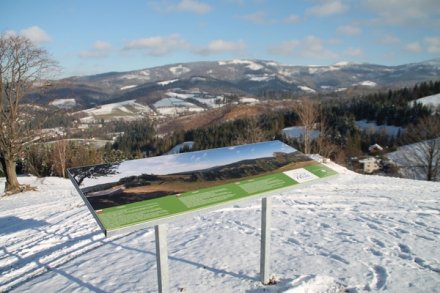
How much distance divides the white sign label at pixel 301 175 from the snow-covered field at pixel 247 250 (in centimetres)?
189

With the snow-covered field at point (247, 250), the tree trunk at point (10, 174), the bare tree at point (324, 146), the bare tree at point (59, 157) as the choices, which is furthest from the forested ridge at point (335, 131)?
the snow-covered field at point (247, 250)

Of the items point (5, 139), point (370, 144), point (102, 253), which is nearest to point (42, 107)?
point (5, 139)

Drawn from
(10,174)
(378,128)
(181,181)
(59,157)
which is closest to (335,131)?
(378,128)

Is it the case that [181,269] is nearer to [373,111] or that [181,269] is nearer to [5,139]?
[5,139]

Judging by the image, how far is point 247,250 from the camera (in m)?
8.24

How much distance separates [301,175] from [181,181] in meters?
2.29

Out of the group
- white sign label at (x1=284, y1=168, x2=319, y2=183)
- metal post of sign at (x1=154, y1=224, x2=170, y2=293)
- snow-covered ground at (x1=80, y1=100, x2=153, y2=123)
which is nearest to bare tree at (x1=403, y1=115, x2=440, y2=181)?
white sign label at (x1=284, y1=168, x2=319, y2=183)

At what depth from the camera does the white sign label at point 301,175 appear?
6281 millimetres

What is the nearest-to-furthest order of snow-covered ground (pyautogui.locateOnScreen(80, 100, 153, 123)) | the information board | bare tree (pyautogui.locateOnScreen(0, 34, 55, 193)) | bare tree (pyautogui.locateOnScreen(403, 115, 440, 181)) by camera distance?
the information board
bare tree (pyautogui.locateOnScreen(0, 34, 55, 193))
bare tree (pyautogui.locateOnScreen(403, 115, 440, 181))
snow-covered ground (pyautogui.locateOnScreen(80, 100, 153, 123))

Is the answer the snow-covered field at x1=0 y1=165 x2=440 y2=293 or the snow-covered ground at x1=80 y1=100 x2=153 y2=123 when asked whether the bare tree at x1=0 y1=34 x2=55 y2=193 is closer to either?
the snow-covered field at x1=0 y1=165 x2=440 y2=293

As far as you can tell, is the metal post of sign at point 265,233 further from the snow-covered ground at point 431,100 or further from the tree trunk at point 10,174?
the snow-covered ground at point 431,100

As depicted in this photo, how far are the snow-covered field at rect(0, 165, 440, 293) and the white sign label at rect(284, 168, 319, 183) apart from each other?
189cm

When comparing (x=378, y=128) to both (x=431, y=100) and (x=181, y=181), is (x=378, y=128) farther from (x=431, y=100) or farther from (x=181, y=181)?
(x=181, y=181)

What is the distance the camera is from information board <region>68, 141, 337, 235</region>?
4676mm
